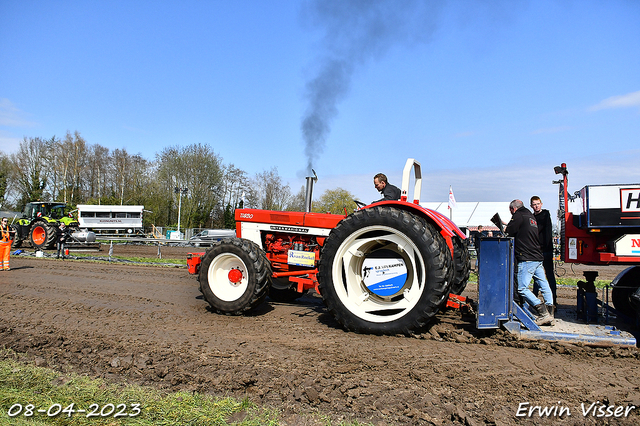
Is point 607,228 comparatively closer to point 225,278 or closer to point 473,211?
point 225,278

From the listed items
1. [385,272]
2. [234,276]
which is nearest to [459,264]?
[385,272]

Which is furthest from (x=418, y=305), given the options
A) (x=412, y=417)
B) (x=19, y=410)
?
(x=19, y=410)

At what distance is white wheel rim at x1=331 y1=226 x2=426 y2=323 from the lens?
4.59 metres

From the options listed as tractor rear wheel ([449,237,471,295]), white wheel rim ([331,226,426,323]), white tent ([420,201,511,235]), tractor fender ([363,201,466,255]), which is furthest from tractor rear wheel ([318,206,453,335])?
white tent ([420,201,511,235])

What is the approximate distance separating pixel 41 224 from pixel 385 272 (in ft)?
66.5

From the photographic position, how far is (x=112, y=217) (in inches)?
1318

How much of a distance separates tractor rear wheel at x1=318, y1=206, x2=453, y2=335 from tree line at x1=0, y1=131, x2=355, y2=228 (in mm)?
32575

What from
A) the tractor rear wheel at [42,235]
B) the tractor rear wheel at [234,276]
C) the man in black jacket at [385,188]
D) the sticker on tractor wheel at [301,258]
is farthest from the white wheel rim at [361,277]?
the tractor rear wheel at [42,235]

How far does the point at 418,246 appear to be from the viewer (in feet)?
14.6

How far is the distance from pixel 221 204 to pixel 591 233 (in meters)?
41.7

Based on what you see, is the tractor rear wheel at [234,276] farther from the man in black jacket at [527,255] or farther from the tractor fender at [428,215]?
the man in black jacket at [527,255]

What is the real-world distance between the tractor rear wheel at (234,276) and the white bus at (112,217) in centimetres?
3025

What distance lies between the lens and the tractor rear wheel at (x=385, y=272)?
14.3 feet

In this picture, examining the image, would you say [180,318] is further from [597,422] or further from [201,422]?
[597,422]
